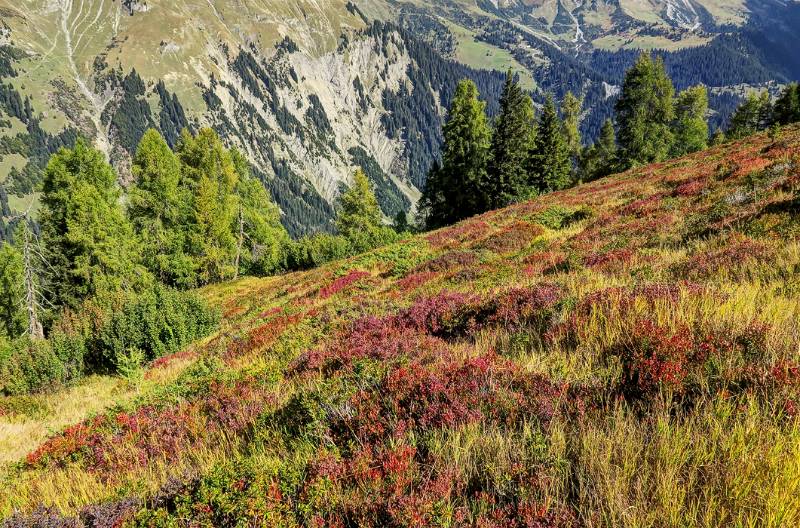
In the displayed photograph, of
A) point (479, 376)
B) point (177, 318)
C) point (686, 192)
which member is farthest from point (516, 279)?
point (177, 318)

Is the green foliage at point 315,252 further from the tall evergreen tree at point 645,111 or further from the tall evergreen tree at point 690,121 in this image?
the tall evergreen tree at point 690,121

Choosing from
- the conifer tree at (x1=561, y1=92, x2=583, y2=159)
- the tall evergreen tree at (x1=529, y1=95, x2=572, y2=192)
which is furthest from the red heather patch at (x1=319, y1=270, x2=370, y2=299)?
the conifer tree at (x1=561, y1=92, x2=583, y2=159)

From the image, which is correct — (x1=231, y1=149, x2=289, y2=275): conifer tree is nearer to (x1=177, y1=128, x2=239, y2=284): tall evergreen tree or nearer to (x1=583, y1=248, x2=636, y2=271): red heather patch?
(x1=177, y1=128, x2=239, y2=284): tall evergreen tree

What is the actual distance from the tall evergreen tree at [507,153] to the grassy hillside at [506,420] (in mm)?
33444

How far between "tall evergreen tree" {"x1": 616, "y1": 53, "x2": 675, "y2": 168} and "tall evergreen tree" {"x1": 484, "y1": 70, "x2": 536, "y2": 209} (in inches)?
471

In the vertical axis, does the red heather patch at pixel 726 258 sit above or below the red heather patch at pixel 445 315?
above

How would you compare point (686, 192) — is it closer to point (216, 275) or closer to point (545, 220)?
point (545, 220)

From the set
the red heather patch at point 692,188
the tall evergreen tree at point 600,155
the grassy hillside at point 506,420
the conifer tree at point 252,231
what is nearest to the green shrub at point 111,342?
the grassy hillside at point 506,420

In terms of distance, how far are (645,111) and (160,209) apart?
49.1 meters

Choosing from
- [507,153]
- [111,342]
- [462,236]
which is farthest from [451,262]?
[507,153]

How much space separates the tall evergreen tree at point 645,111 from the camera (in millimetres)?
43375

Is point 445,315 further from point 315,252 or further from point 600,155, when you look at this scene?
point 600,155

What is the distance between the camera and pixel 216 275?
38844 millimetres

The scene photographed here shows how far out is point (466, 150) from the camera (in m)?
43.6
